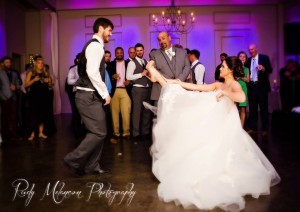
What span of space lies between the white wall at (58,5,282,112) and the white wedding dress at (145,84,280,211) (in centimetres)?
856

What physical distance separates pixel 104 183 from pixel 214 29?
912 centimetres

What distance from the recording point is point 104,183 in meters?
3.69

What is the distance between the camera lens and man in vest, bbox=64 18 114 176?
373 cm

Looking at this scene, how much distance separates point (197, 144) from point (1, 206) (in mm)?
→ 1689

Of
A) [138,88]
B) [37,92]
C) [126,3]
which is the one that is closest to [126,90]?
[138,88]

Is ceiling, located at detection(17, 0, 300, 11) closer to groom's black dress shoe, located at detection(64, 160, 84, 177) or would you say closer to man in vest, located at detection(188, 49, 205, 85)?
man in vest, located at detection(188, 49, 205, 85)

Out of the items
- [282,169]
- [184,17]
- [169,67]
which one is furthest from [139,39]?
[282,169]

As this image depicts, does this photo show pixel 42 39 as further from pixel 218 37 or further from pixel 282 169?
pixel 282 169

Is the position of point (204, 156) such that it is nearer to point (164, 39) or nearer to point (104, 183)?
point (104, 183)

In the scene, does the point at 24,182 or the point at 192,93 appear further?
the point at 24,182

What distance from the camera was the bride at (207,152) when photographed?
2.99 meters

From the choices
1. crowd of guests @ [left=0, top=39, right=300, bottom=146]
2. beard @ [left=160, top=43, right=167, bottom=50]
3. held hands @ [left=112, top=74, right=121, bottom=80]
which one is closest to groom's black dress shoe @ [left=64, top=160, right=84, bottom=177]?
beard @ [left=160, top=43, right=167, bottom=50]

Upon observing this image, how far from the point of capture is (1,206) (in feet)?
10.2

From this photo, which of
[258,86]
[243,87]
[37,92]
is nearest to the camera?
[243,87]
